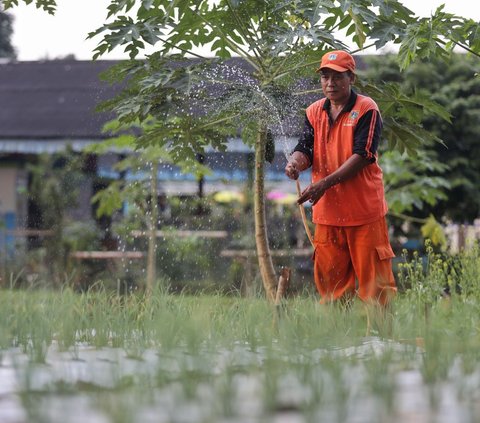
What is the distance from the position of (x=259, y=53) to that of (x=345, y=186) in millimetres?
1125

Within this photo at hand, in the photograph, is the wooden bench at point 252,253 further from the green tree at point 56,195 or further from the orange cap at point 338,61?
the orange cap at point 338,61

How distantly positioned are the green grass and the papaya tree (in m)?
0.93

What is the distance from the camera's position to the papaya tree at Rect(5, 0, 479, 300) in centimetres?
586

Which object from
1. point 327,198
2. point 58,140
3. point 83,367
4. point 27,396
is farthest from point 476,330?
point 58,140

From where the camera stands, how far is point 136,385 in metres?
3.56

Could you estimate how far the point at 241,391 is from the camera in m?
3.52

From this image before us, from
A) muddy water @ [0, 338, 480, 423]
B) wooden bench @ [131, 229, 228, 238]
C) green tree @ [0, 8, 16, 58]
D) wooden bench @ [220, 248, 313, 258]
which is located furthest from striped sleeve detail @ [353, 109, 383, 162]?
green tree @ [0, 8, 16, 58]

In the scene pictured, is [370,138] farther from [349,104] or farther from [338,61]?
[338,61]

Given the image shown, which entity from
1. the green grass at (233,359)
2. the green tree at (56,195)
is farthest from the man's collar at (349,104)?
the green tree at (56,195)

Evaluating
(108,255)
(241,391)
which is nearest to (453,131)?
(108,255)

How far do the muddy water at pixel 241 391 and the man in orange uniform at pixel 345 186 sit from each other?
1558 millimetres

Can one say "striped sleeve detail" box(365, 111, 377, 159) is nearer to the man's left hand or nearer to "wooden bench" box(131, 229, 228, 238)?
the man's left hand

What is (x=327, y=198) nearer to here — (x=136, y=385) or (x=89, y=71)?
(x=136, y=385)

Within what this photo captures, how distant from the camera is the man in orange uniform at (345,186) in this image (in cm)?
561
